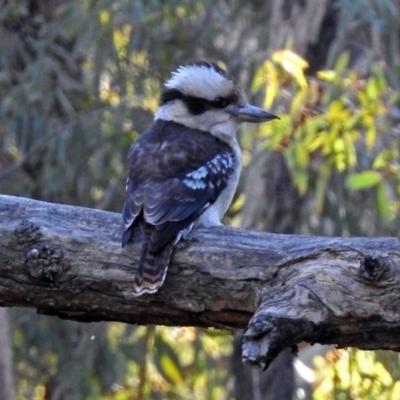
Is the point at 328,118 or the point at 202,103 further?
the point at 328,118

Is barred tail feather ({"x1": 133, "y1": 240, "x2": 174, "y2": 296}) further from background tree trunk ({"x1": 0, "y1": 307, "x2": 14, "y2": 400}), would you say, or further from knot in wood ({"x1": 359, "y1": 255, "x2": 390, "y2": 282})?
background tree trunk ({"x1": 0, "y1": 307, "x2": 14, "y2": 400})

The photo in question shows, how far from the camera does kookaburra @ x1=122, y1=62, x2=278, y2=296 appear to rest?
3.13 meters

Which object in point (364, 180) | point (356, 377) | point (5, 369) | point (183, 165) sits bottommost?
point (5, 369)

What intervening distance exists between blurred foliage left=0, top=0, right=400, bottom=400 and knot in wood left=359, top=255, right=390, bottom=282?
2.56 metres

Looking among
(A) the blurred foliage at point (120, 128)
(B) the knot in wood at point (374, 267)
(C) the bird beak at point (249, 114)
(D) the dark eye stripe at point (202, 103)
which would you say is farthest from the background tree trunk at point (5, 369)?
(B) the knot in wood at point (374, 267)

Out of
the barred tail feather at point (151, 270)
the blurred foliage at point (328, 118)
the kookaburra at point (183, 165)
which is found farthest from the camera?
the blurred foliage at point (328, 118)

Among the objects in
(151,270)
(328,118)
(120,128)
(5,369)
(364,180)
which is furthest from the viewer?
(120,128)

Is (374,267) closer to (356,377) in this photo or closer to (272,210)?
(356,377)

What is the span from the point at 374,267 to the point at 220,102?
158 centimetres

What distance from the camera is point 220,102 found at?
4062mm

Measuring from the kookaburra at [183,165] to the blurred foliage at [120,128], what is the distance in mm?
1131

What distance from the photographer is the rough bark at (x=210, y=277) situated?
2.62 meters

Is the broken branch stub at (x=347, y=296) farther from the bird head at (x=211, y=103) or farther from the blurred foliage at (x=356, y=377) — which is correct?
the blurred foliage at (x=356, y=377)

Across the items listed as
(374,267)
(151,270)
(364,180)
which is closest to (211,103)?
(364,180)
